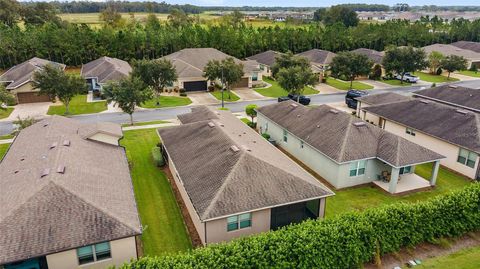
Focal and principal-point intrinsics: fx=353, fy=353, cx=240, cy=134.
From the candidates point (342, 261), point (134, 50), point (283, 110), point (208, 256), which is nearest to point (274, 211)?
point (342, 261)

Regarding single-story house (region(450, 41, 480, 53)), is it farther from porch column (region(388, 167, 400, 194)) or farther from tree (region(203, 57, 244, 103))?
porch column (region(388, 167, 400, 194))

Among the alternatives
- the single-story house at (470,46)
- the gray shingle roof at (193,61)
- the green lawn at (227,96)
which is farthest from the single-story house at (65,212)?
the single-story house at (470,46)

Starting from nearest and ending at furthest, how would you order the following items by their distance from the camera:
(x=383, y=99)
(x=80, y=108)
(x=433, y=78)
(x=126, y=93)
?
1. (x=126, y=93)
2. (x=383, y=99)
3. (x=80, y=108)
4. (x=433, y=78)

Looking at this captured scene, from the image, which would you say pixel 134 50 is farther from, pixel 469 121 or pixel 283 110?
pixel 469 121

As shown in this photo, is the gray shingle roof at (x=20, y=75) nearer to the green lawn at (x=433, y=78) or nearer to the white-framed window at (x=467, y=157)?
the white-framed window at (x=467, y=157)

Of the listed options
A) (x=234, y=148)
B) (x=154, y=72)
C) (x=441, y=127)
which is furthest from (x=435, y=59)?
(x=234, y=148)

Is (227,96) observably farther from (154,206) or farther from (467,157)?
(467,157)
